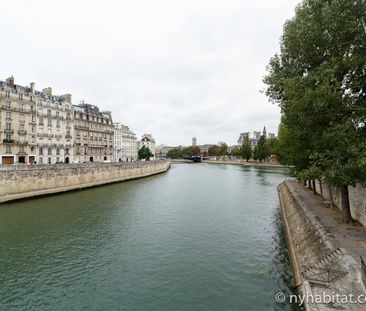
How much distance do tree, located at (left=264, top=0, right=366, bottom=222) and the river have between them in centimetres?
680

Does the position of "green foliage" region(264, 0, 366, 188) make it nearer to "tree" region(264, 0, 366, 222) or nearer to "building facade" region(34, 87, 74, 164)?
"tree" region(264, 0, 366, 222)

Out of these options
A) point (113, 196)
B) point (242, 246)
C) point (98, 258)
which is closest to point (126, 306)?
point (98, 258)

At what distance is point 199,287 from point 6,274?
35.0ft

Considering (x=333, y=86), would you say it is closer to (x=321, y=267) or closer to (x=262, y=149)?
(x=321, y=267)


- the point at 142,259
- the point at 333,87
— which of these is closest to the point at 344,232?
the point at 333,87

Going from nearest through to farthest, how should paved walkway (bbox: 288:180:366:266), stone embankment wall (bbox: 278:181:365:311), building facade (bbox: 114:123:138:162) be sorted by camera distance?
stone embankment wall (bbox: 278:181:365:311), paved walkway (bbox: 288:180:366:266), building facade (bbox: 114:123:138:162)

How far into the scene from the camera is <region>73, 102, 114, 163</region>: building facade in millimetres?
A: 75562

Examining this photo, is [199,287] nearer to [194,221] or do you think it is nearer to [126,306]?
[126,306]

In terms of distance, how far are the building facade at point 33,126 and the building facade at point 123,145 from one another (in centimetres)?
3968

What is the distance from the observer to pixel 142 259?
15.8 m

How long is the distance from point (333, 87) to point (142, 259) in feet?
50.9

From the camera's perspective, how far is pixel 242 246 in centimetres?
1792

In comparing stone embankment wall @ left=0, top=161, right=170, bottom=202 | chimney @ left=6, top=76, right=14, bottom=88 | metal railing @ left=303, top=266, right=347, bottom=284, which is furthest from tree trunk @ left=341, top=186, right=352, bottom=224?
chimney @ left=6, top=76, right=14, bottom=88

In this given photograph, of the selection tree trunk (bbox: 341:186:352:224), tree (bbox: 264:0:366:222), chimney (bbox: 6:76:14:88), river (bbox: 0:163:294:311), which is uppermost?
chimney (bbox: 6:76:14:88)
